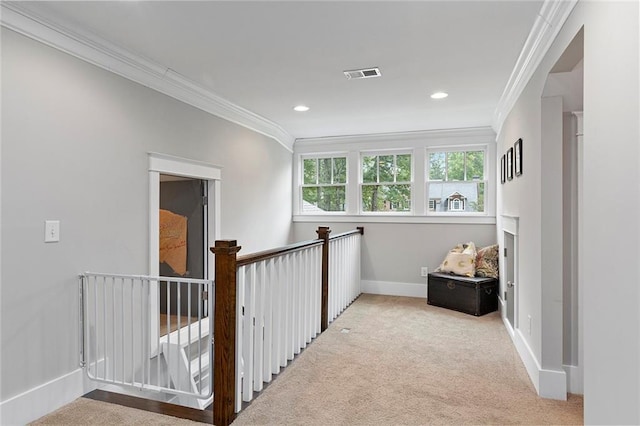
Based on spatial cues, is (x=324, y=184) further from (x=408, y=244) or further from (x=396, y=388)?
(x=396, y=388)

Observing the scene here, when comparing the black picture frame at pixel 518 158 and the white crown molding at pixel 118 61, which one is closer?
the white crown molding at pixel 118 61

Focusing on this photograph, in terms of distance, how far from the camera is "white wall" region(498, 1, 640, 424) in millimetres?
1256

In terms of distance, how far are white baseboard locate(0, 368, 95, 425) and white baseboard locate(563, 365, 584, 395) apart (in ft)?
10.4

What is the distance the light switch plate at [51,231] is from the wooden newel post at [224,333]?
3.45 ft

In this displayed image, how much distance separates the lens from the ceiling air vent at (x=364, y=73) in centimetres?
309

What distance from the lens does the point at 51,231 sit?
233 cm

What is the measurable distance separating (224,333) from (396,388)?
122 cm

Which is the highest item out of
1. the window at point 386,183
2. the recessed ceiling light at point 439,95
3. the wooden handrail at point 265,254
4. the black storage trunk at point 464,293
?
the recessed ceiling light at point 439,95

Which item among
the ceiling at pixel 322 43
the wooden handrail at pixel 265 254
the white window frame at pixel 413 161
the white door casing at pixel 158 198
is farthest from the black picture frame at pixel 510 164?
the white door casing at pixel 158 198

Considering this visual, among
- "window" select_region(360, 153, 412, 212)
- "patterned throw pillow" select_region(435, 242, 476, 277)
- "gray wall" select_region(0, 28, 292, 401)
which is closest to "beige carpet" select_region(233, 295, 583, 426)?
"patterned throw pillow" select_region(435, 242, 476, 277)

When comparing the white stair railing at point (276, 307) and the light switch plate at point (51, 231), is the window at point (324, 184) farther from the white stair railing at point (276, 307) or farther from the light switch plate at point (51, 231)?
the light switch plate at point (51, 231)

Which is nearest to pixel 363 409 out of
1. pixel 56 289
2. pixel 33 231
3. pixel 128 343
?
pixel 128 343

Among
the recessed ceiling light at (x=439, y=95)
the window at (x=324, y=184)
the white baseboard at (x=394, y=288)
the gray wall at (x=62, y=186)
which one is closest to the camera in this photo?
the gray wall at (x=62, y=186)

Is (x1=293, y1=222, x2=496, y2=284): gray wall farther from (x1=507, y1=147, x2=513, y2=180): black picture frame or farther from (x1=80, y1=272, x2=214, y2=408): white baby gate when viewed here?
(x1=80, y1=272, x2=214, y2=408): white baby gate
